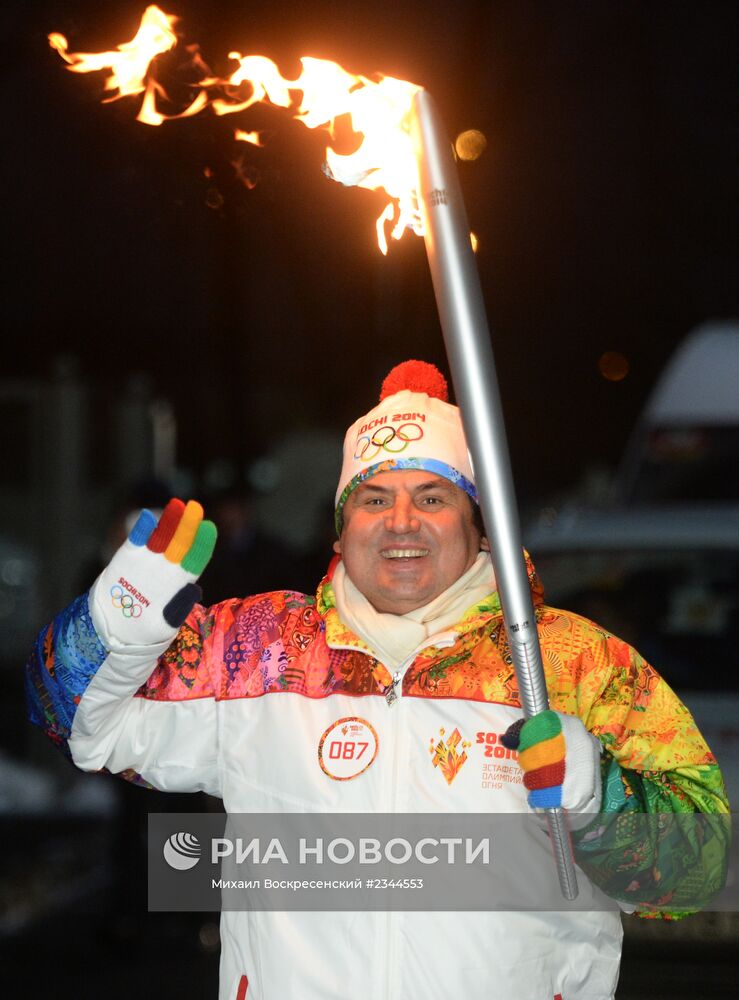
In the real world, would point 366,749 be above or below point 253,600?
below

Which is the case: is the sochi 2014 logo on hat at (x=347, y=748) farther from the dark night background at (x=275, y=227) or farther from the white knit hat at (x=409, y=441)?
the dark night background at (x=275, y=227)

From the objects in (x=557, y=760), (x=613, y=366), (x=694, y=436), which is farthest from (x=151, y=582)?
(x=613, y=366)

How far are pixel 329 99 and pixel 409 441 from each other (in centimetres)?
60

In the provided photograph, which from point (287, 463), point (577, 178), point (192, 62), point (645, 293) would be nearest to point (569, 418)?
point (287, 463)

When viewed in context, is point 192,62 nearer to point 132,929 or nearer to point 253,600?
point 253,600

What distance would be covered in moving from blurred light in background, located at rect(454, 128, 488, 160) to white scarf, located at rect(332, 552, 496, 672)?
3916 millimetres

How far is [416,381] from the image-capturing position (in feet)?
8.45

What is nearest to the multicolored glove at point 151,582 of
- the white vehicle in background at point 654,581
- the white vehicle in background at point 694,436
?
the white vehicle in background at point 654,581

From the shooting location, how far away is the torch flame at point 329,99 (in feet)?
7.69

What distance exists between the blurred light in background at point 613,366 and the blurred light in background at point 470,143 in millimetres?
10193

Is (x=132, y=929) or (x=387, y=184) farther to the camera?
(x=132, y=929)

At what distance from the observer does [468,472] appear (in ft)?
8.05

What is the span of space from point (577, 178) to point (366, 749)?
4.83 m

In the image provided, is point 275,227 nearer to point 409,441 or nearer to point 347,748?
point 409,441
